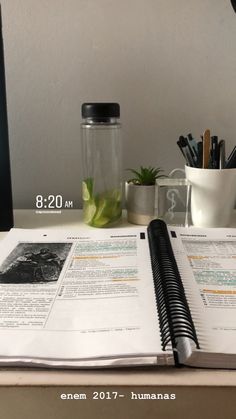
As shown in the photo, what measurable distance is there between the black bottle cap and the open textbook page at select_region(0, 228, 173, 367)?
0.62 feet

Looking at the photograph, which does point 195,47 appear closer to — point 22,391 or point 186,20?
point 186,20

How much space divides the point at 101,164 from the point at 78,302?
14.4 inches

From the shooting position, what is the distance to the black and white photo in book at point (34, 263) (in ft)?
1.45

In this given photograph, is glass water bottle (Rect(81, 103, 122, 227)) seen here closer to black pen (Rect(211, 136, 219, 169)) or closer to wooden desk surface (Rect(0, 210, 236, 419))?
black pen (Rect(211, 136, 219, 169))

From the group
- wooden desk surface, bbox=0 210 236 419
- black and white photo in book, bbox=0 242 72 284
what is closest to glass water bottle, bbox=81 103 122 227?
black and white photo in book, bbox=0 242 72 284

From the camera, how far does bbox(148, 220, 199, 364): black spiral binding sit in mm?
323

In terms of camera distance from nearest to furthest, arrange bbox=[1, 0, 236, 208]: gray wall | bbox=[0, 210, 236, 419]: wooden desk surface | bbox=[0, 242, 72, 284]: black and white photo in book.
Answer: bbox=[0, 210, 236, 419]: wooden desk surface → bbox=[0, 242, 72, 284]: black and white photo in book → bbox=[1, 0, 236, 208]: gray wall

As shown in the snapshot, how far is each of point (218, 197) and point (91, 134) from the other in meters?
0.26

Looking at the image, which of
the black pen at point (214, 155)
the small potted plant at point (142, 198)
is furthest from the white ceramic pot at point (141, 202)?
the black pen at point (214, 155)

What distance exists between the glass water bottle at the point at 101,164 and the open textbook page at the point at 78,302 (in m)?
0.08

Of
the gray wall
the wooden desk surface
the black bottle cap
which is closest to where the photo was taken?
the wooden desk surface

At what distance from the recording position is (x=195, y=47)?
0.72 meters

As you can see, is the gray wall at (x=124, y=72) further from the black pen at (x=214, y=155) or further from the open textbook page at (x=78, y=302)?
the open textbook page at (x=78, y=302)

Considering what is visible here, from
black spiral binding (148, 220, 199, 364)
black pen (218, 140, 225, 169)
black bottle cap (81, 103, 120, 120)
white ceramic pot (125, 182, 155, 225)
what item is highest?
black bottle cap (81, 103, 120, 120)
